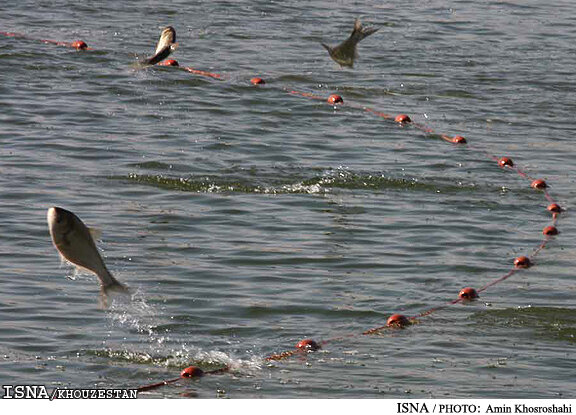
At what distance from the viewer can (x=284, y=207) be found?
14.0 metres

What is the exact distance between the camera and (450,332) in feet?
35.5

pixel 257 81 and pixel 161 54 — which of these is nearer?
pixel 161 54

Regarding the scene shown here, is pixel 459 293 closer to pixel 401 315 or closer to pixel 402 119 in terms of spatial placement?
pixel 401 315

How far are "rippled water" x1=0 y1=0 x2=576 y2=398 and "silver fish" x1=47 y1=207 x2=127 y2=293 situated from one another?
1.43 metres

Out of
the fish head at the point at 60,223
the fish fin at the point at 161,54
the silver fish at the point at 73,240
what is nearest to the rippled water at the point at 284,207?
the silver fish at the point at 73,240

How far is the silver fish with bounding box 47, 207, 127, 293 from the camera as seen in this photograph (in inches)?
314

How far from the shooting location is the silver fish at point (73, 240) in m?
7.98

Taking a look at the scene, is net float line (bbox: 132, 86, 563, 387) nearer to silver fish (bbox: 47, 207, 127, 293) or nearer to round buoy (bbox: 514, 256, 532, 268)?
round buoy (bbox: 514, 256, 532, 268)

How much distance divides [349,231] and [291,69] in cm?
772

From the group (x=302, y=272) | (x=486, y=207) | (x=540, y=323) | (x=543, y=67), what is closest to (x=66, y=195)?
(x=302, y=272)

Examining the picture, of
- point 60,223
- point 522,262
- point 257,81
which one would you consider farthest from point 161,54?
point 257,81

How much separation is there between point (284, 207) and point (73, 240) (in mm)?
5948

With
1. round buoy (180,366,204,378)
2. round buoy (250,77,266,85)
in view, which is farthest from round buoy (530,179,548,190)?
round buoy (180,366,204,378)

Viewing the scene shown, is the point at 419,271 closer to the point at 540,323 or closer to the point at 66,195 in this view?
the point at 540,323
